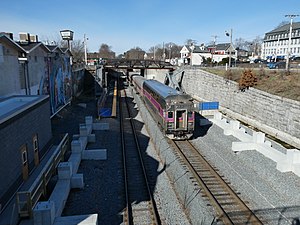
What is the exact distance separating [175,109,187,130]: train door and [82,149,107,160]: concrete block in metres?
5.20

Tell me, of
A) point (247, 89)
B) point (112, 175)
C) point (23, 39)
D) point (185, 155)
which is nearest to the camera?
point (112, 175)

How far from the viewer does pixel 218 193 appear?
36.8ft

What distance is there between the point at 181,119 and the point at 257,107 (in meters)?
10.8

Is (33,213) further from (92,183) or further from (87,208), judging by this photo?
(92,183)

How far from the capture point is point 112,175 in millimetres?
13211

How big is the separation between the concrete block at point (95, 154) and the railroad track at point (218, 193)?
4.47 meters

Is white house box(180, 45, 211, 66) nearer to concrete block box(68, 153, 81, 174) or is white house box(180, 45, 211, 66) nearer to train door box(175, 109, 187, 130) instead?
train door box(175, 109, 187, 130)

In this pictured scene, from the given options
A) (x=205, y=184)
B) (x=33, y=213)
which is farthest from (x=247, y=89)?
(x=33, y=213)

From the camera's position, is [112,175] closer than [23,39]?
Yes

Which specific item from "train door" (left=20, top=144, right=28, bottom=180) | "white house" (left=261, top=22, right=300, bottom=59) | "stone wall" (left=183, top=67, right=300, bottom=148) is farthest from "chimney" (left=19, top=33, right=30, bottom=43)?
"white house" (left=261, top=22, right=300, bottom=59)

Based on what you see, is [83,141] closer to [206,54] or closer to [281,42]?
[206,54]

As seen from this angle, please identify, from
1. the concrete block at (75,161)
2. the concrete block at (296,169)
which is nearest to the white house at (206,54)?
the concrete block at (296,169)

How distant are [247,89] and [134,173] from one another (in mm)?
18227

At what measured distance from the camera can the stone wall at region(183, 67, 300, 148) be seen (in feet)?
65.9
